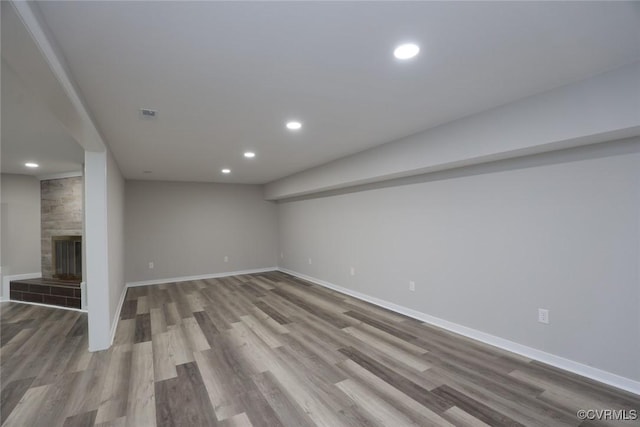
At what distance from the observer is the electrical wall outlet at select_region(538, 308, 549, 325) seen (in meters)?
2.66

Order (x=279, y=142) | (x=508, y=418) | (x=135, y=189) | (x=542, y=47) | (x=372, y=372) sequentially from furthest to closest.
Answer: (x=135, y=189)
(x=279, y=142)
(x=372, y=372)
(x=508, y=418)
(x=542, y=47)

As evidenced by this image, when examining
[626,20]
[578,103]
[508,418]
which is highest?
[626,20]

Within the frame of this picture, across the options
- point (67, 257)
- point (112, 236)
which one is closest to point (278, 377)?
point (112, 236)

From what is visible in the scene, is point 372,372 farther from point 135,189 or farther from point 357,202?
point 135,189

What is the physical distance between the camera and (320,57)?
5.82ft

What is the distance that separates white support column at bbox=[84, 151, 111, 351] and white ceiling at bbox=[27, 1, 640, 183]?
0.47m

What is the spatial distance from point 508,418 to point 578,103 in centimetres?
228

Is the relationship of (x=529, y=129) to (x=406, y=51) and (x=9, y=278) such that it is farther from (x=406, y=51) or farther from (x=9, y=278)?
(x=9, y=278)

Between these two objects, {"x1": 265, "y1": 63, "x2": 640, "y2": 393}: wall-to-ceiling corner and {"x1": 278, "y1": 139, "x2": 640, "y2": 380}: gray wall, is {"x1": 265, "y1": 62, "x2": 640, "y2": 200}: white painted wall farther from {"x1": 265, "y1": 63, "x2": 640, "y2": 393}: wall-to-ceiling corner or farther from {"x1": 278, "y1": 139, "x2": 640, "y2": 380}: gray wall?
{"x1": 278, "y1": 139, "x2": 640, "y2": 380}: gray wall

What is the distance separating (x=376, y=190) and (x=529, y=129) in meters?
2.30

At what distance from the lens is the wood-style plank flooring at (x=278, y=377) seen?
2006 millimetres

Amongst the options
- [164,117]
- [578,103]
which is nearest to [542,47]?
[578,103]

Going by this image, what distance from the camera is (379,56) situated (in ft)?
5.82

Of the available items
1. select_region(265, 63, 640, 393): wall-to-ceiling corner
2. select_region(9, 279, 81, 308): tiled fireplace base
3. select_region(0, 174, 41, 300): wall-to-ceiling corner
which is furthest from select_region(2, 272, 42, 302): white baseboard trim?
select_region(265, 63, 640, 393): wall-to-ceiling corner
